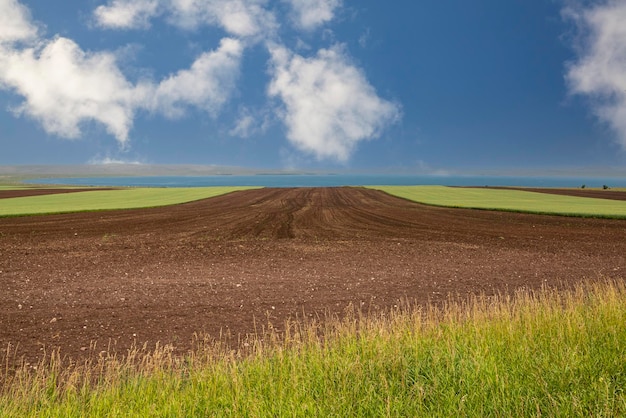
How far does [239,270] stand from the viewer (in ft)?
52.6

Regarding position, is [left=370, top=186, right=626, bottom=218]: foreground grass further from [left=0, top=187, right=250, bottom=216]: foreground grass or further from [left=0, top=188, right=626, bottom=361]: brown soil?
[left=0, top=187, right=250, bottom=216]: foreground grass

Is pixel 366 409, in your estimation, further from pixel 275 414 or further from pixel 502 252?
pixel 502 252

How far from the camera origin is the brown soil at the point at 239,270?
1032 cm

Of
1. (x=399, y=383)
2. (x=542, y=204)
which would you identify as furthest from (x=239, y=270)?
(x=542, y=204)

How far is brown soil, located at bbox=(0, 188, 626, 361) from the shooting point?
1032 centimetres

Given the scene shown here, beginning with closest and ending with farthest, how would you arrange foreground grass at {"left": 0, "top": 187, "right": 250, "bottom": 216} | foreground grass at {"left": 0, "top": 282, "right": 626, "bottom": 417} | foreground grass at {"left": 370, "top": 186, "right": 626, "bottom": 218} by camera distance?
foreground grass at {"left": 0, "top": 282, "right": 626, "bottom": 417}, foreground grass at {"left": 370, "top": 186, "right": 626, "bottom": 218}, foreground grass at {"left": 0, "top": 187, "right": 250, "bottom": 216}

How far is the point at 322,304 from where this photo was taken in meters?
11.8

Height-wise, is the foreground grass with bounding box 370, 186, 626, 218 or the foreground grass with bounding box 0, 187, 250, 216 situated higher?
the foreground grass with bounding box 370, 186, 626, 218

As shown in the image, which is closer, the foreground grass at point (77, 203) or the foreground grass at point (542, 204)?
the foreground grass at point (542, 204)

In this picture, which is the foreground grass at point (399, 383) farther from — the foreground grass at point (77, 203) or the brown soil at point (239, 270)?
the foreground grass at point (77, 203)

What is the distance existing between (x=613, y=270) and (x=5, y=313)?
20672mm

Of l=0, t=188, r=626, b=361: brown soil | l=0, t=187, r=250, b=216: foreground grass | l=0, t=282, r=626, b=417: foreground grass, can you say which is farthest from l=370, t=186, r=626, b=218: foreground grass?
l=0, t=282, r=626, b=417: foreground grass

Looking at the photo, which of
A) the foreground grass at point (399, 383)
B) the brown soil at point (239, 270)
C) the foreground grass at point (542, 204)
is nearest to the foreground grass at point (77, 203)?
the brown soil at point (239, 270)

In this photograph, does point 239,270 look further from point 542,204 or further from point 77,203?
point 542,204
